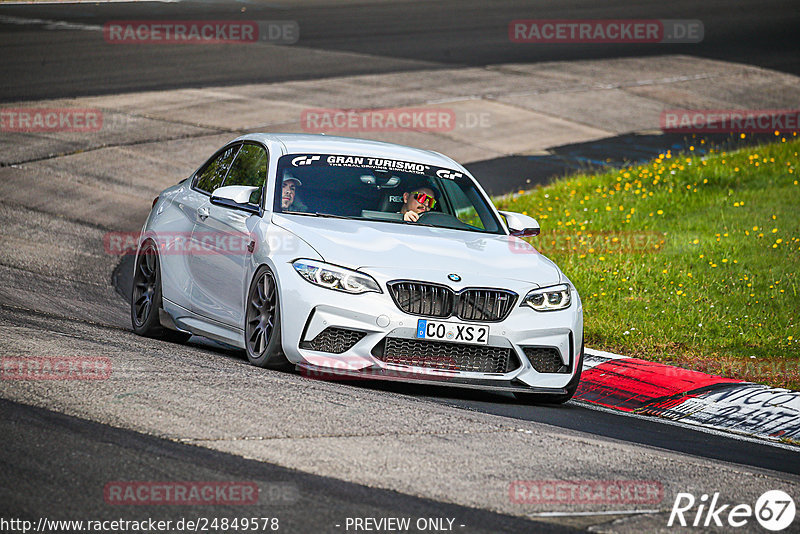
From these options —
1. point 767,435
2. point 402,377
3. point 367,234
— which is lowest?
point 767,435

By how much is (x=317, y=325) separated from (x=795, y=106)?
20863mm

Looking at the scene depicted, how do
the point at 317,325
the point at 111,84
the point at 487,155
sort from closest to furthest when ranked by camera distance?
the point at 317,325 < the point at 487,155 < the point at 111,84

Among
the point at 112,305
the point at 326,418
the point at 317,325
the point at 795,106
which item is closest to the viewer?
the point at 326,418

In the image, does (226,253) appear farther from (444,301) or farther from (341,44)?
(341,44)

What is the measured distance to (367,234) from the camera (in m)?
8.16

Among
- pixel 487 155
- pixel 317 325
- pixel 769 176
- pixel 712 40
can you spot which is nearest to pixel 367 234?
pixel 317 325

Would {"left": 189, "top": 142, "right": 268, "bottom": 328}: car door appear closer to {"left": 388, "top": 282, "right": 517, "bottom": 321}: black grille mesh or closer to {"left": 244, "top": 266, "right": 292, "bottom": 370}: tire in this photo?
{"left": 244, "top": 266, "right": 292, "bottom": 370}: tire

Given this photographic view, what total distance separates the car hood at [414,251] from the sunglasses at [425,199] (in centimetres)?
39

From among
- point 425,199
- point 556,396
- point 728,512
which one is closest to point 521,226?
point 425,199

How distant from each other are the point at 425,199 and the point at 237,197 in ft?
4.79

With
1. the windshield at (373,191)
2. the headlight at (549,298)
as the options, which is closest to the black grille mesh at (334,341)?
the headlight at (549,298)

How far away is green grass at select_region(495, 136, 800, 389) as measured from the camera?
10578 mm

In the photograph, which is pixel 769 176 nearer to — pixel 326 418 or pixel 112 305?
pixel 112 305

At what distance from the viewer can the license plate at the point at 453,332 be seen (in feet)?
24.8
